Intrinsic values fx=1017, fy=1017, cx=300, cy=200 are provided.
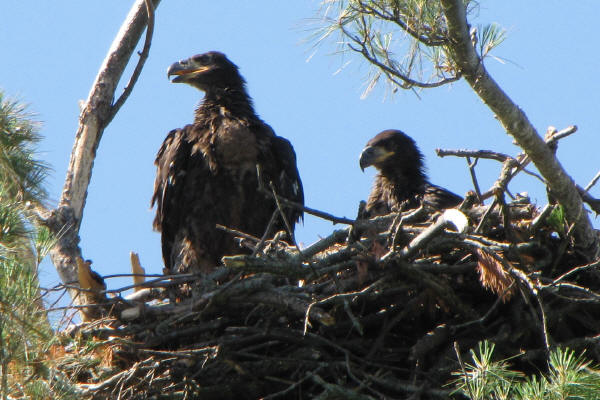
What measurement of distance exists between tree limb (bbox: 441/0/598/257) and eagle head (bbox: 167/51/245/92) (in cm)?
314

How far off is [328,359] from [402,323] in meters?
0.51

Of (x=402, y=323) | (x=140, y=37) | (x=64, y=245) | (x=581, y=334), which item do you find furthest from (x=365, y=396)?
(x=140, y=37)

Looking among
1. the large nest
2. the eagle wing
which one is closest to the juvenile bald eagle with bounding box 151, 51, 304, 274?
the eagle wing

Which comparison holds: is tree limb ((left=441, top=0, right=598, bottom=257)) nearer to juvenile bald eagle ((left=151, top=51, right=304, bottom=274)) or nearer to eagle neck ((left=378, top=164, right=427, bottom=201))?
eagle neck ((left=378, top=164, right=427, bottom=201))

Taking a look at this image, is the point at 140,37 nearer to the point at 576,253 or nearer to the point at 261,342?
the point at 261,342

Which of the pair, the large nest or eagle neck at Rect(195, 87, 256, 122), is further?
eagle neck at Rect(195, 87, 256, 122)

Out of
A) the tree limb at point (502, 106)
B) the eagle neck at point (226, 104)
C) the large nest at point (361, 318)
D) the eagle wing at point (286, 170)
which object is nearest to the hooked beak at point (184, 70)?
the eagle neck at point (226, 104)

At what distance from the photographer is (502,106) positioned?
4848mm

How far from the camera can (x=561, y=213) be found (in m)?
5.10

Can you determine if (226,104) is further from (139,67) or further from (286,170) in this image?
(139,67)

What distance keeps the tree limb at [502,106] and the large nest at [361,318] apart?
0.49ft

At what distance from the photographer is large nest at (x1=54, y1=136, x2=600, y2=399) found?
4789 millimetres

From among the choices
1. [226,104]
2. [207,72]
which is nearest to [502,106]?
[226,104]

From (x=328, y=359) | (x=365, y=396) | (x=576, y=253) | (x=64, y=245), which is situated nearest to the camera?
(x=365, y=396)
